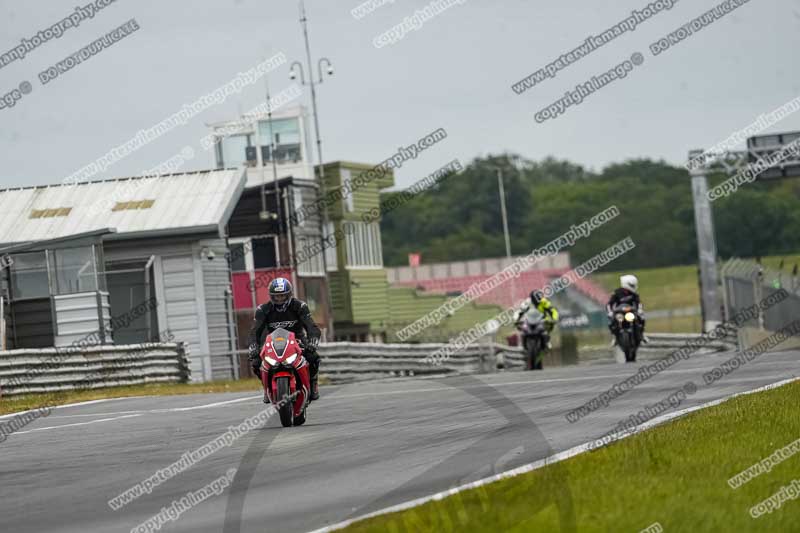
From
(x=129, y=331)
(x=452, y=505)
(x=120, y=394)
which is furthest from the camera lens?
(x=129, y=331)

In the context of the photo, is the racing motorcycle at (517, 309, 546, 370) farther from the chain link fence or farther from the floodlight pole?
the floodlight pole

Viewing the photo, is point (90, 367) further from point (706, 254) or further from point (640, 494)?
point (706, 254)

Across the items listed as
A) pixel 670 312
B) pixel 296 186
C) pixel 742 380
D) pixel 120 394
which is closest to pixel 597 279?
pixel 670 312

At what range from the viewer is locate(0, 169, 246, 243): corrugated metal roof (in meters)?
38.0

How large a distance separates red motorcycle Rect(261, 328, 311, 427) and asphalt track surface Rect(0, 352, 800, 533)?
27cm

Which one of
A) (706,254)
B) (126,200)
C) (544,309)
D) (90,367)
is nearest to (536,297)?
(544,309)

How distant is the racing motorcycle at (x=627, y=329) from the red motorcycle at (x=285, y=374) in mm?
14981

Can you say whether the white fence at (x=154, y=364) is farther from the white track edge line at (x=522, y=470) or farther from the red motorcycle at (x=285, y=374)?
the white track edge line at (x=522, y=470)

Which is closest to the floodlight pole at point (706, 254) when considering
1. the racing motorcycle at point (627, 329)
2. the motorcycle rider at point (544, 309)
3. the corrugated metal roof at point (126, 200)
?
the corrugated metal roof at point (126, 200)

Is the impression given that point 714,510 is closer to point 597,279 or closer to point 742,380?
point 742,380

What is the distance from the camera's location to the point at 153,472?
1165 cm

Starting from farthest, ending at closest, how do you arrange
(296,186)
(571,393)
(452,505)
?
(296,186)
(571,393)
(452,505)

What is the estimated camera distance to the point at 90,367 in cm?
2866

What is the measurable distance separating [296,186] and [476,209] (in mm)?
92487
